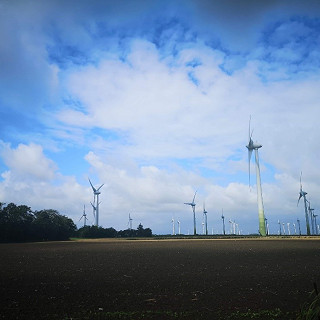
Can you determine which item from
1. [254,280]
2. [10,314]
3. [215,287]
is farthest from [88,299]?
[254,280]

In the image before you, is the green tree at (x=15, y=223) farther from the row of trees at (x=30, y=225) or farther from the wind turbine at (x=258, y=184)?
the wind turbine at (x=258, y=184)

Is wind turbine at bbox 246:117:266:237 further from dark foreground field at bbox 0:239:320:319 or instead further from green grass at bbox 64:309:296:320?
green grass at bbox 64:309:296:320

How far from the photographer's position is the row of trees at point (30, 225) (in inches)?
3976

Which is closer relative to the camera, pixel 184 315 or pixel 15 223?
pixel 184 315

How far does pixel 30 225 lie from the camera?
108 m

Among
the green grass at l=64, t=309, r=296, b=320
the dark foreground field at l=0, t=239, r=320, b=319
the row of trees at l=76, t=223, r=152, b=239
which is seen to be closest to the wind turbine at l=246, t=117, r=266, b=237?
the row of trees at l=76, t=223, r=152, b=239

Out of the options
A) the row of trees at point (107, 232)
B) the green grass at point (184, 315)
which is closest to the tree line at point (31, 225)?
the row of trees at point (107, 232)

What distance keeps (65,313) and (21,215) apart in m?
107

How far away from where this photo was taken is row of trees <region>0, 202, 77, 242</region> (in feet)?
331

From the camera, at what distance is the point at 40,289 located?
18.0m

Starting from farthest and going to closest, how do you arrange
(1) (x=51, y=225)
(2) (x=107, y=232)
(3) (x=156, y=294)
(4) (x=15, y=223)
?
(2) (x=107, y=232) < (1) (x=51, y=225) < (4) (x=15, y=223) < (3) (x=156, y=294)

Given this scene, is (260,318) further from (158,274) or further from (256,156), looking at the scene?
(256,156)

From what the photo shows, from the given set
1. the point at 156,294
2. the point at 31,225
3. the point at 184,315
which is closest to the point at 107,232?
the point at 31,225

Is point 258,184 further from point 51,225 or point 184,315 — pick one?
point 184,315
